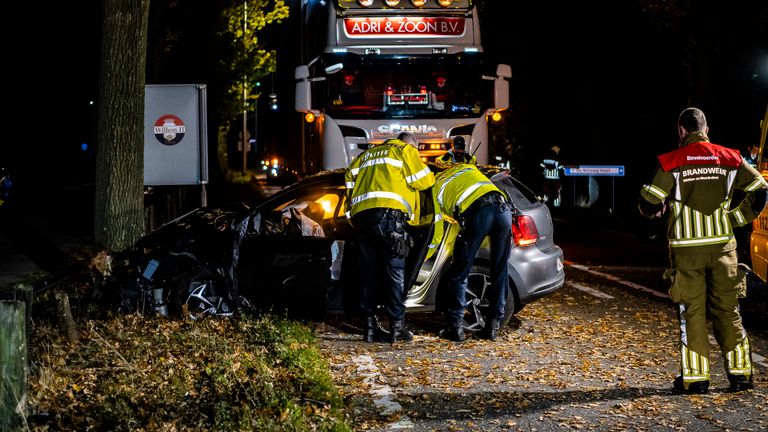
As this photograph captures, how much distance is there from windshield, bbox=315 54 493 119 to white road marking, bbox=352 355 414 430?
7.48 m

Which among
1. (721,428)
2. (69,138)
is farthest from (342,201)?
(69,138)

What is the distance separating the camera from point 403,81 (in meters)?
14.8

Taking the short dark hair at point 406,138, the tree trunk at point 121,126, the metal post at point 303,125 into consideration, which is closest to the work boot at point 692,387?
the short dark hair at point 406,138

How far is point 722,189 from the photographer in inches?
257

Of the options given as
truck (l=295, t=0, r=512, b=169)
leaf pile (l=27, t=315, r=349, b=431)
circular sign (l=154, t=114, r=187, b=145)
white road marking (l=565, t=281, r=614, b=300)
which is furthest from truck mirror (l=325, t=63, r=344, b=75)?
leaf pile (l=27, t=315, r=349, b=431)

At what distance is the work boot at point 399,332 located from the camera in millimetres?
8375

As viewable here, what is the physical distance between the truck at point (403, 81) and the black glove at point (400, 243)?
259 inches

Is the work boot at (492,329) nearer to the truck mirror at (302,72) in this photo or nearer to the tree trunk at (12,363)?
the tree trunk at (12,363)

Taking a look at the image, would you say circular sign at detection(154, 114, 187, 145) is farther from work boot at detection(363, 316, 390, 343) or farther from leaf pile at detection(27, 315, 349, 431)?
work boot at detection(363, 316, 390, 343)

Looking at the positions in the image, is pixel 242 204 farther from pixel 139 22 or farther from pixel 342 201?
pixel 139 22

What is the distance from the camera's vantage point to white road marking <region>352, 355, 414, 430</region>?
5.98 metres

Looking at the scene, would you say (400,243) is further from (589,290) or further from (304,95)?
(304,95)

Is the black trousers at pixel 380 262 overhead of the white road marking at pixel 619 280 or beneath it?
overhead

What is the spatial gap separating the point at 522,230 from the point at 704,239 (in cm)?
237
